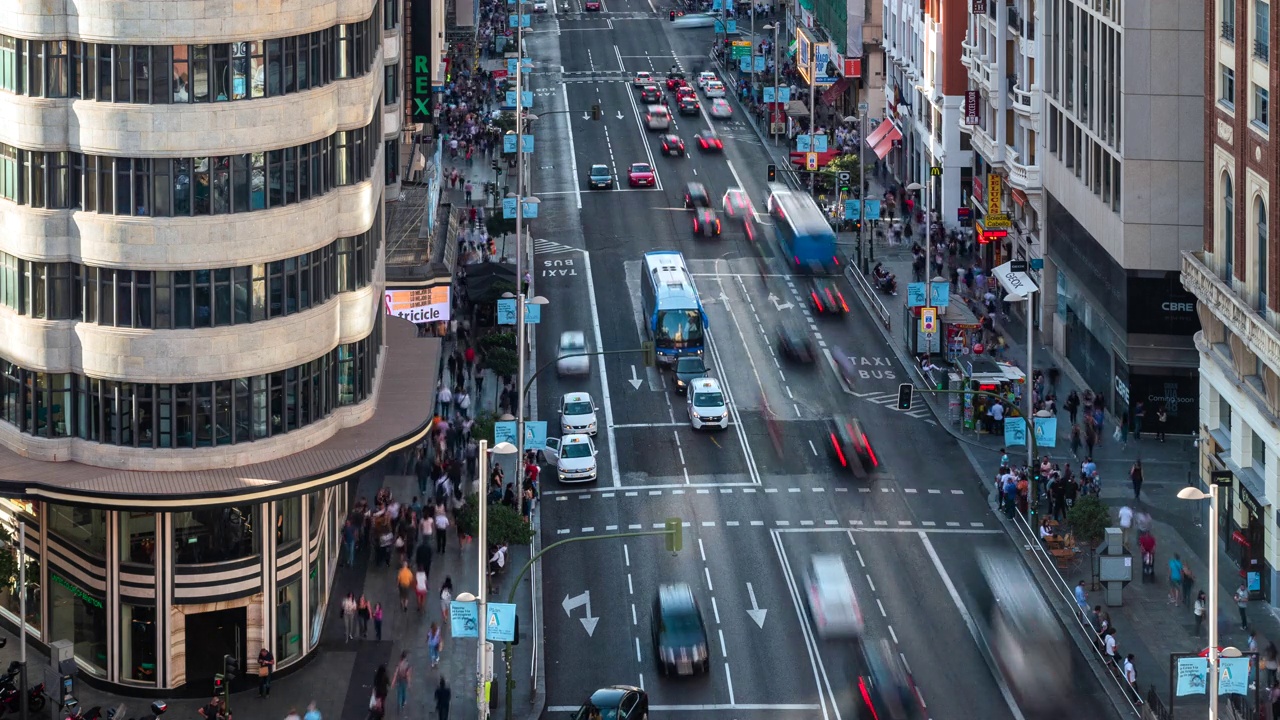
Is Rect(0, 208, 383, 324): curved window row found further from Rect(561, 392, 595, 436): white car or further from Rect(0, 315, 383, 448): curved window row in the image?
Rect(561, 392, 595, 436): white car

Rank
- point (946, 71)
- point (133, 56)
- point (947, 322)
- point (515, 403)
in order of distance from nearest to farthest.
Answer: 1. point (133, 56)
2. point (515, 403)
3. point (947, 322)
4. point (946, 71)

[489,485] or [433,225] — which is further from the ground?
[433,225]

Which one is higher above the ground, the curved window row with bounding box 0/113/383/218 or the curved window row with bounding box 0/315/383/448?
the curved window row with bounding box 0/113/383/218

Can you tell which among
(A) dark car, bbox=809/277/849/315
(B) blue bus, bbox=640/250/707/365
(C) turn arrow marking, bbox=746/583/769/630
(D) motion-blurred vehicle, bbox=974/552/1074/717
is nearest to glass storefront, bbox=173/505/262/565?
(C) turn arrow marking, bbox=746/583/769/630

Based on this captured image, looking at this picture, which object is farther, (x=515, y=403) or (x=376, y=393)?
Answer: (x=515, y=403)

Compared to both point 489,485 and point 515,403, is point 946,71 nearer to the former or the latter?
point 515,403

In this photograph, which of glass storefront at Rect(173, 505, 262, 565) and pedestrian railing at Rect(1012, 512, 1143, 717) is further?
pedestrian railing at Rect(1012, 512, 1143, 717)

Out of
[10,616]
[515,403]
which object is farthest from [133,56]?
[515,403]
